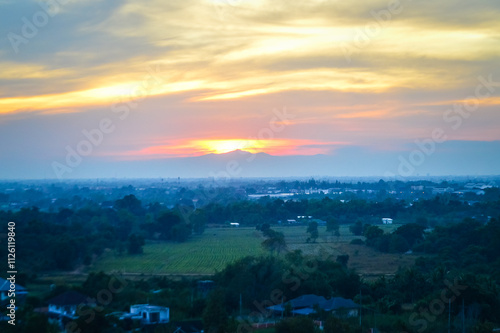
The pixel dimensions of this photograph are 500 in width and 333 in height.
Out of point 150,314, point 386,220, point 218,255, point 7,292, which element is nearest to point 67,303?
point 7,292

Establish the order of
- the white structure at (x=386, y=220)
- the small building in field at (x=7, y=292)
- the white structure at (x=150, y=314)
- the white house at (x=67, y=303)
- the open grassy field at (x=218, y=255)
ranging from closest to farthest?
the white structure at (x=150, y=314) < the white house at (x=67, y=303) < the small building in field at (x=7, y=292) < the open grassy field at (x=218, y=255) < the white structure at (x=386, y=220)

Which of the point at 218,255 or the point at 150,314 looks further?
the point at 218,255

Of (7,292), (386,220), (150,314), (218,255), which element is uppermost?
(386,220)

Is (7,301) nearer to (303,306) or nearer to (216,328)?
(216,328)

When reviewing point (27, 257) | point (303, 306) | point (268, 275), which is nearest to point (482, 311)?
point (303, 306)

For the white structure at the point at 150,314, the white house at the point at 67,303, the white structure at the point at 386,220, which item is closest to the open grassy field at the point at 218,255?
the white structure at the point at 386,220

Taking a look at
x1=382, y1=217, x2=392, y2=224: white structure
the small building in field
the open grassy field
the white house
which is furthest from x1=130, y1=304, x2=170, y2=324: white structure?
x1=382, y1=217, x2=392, y2=224: white structure

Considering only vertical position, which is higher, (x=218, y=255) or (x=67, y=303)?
(x=67, y=303)

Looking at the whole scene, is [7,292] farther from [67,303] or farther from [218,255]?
[218,255]

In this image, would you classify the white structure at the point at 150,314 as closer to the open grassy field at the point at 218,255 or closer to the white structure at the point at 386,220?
the open grassy field at the point at 218,255
